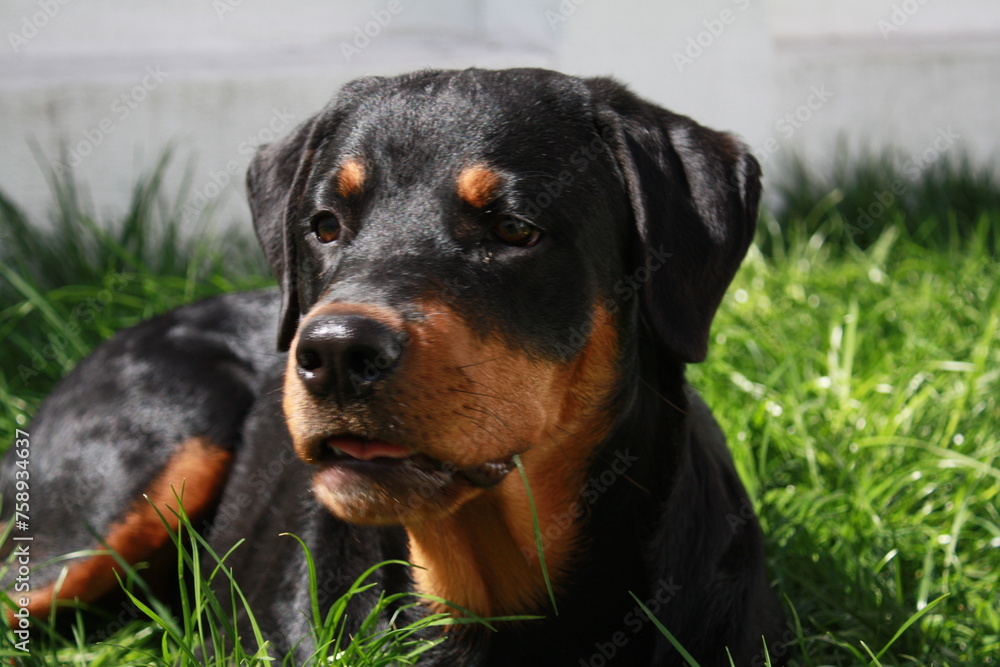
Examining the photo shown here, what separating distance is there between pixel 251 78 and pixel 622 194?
12.8ft

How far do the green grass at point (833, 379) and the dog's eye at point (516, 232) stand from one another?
36.8 inches

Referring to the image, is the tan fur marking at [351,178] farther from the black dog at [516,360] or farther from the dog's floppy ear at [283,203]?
the dog's floppy ear at [283,203]

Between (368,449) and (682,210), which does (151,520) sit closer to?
(368,449)

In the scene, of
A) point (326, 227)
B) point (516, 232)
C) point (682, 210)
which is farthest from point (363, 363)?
point (682, 210)

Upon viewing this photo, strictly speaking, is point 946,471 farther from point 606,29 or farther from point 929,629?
point 606,29

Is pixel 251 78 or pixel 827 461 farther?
pixel 251 78

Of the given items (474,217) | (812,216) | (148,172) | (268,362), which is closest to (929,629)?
(474,217)

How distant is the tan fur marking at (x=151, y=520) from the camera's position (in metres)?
3.04

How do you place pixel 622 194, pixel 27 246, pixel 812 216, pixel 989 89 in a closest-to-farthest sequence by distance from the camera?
pixel 622 194 < pixel 27 246 < pixel 812 216 < pixel 989 89

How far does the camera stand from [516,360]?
2.09 m

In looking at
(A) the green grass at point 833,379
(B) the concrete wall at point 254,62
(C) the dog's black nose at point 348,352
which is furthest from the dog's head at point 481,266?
(B) the concrete wall at point 254,62

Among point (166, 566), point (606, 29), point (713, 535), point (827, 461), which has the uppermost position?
point (606, 29)

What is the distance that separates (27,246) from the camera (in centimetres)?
486

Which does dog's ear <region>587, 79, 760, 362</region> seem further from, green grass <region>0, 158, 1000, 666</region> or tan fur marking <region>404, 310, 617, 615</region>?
green grass <region>0, 158, 1000, 666</region>
